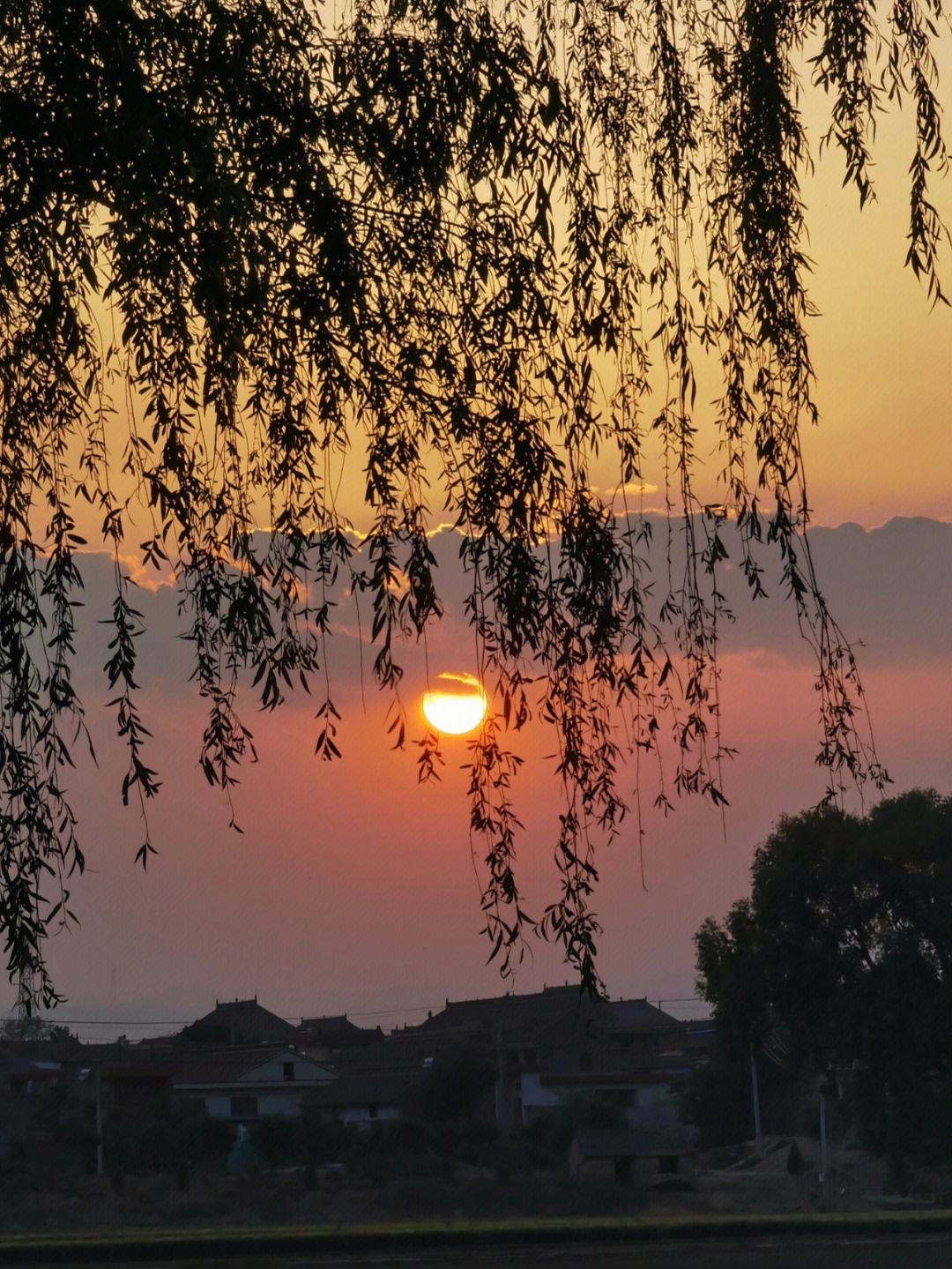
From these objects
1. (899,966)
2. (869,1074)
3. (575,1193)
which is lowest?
(575,1193)

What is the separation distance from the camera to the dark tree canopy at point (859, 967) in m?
34.2

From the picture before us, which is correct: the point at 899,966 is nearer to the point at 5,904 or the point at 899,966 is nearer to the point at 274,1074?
the point at 274,1074

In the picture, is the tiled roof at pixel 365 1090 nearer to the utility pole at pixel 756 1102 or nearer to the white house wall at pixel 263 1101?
the white house wall at pixel 263 1101

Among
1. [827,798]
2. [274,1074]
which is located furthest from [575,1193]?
[827,798]

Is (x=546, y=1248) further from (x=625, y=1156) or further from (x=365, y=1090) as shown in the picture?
(x=365, y=1090)

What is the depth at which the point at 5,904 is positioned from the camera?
13.3 feet

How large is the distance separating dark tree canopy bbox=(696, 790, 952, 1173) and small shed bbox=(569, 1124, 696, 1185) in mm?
4451

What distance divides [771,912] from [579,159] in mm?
34047

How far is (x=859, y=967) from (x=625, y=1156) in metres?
8.05

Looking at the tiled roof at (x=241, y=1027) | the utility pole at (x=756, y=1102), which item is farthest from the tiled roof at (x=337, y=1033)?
the utility pole at (x=756, y=1102)

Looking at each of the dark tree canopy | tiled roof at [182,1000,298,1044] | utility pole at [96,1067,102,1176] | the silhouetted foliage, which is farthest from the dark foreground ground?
tiled roof at [182,1000,298,1044]

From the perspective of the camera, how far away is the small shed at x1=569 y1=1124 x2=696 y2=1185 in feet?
127

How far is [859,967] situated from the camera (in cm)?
3594

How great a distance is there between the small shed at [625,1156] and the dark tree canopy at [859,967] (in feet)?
14.6
